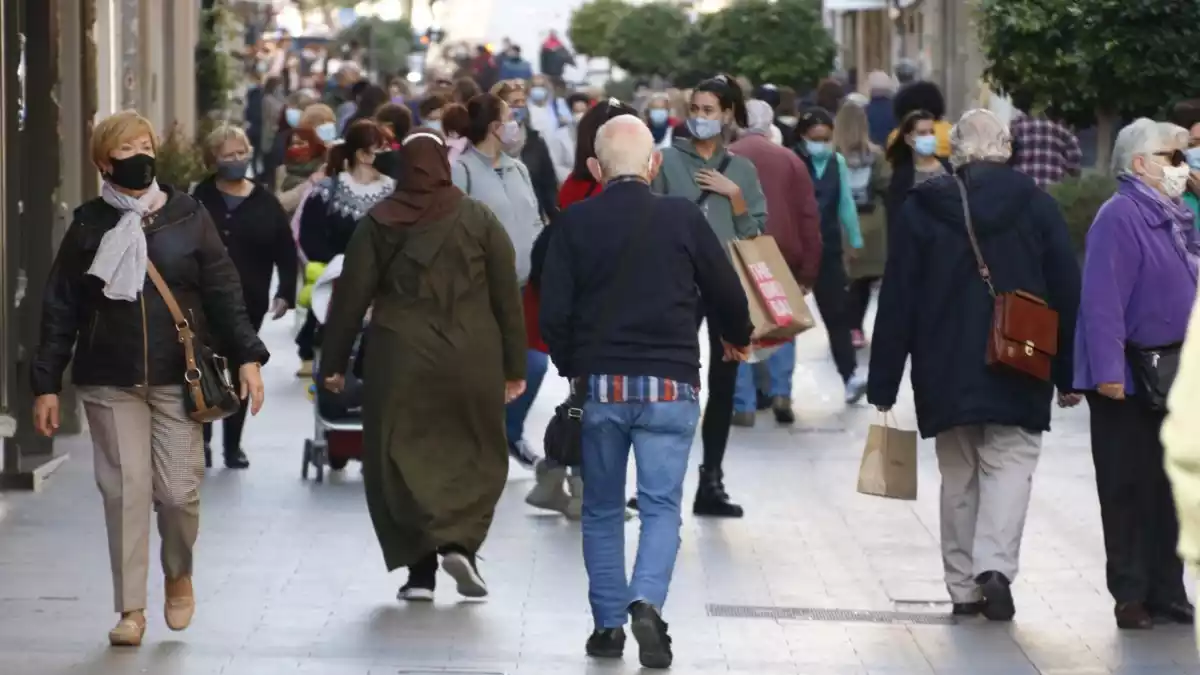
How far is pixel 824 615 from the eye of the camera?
9.24m

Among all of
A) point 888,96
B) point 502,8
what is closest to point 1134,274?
point 888,96

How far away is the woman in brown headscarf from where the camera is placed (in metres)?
9.19

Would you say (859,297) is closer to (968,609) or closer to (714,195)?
(714,195)

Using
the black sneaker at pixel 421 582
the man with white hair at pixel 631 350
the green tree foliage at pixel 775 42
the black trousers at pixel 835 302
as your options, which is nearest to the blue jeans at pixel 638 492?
the man with white hair at pixel 631 350

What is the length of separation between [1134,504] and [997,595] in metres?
0.56

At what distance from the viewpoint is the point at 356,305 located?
360 inches

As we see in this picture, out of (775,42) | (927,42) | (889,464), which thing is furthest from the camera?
(927,42)

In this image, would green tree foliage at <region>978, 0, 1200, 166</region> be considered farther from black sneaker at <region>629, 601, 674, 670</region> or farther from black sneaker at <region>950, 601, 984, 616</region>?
black sneaker at <region>629, 601, 674, 670</region>

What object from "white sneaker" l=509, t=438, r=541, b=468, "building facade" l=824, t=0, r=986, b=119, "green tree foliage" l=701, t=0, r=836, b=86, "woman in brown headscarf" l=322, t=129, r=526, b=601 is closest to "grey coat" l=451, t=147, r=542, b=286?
"white sneaker" l=509, t=438, r=541, b=468

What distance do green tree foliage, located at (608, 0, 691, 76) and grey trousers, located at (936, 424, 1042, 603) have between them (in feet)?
125

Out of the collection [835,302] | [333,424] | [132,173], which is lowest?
[333,424]

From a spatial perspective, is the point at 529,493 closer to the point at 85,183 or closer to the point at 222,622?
the point at 222,622

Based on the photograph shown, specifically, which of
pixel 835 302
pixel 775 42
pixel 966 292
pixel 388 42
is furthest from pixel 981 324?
pixel 388 42

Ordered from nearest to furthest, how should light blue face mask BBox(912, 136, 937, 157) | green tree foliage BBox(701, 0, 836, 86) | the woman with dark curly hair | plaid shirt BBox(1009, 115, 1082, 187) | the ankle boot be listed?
the ankle boot → light blue face mask BBox(912, 136, 937, 157) → the woman with dark curly hair → plaid shirt BBox(1009, 115, 1082, 187) → green tree foliage BBox(701, 0, 836, 86)
